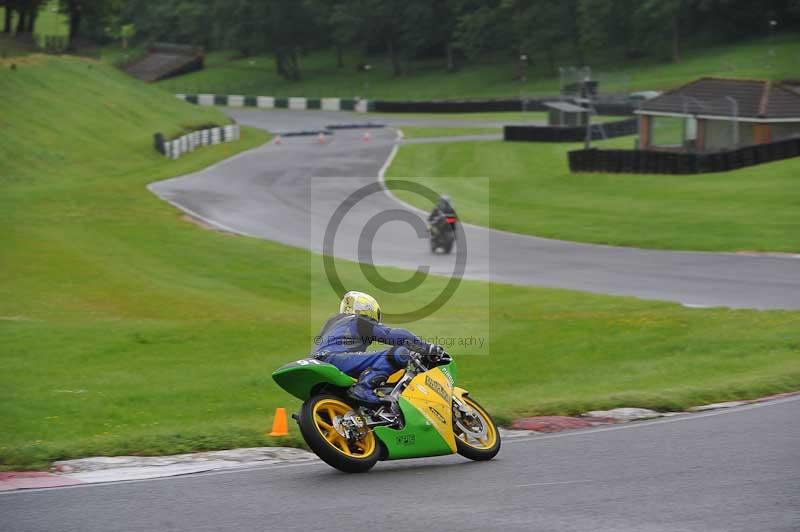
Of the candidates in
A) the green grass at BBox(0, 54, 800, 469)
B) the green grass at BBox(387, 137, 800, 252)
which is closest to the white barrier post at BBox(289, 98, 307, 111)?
the green grass at BBox(387, 137, 800, 252)

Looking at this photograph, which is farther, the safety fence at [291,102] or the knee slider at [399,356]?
the safety fence at [291,102]

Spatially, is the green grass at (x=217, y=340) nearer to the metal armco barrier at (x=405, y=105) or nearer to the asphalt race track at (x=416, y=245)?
the asphalt race track at (x=416, y=245)

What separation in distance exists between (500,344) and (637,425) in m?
6.63

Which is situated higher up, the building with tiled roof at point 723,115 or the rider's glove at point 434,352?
the building with tiled roof at point 723,115

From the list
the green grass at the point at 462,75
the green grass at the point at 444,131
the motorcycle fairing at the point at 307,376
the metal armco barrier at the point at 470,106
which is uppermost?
the green grass at the point at 462,75

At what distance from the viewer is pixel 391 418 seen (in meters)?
9.28

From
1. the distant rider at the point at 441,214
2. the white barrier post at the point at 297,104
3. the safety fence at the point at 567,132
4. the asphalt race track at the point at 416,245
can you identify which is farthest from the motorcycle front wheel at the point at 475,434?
the white barrier post at the point at 297,104

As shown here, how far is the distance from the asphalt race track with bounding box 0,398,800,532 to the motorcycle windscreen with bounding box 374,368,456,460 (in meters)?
0.19

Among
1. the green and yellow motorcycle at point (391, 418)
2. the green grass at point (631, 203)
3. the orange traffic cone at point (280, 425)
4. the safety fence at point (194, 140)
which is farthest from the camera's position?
the safety fence at point (194, 140)

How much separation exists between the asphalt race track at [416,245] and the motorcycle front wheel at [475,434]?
494 inches

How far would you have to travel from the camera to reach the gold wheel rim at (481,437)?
978 cm

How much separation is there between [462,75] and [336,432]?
94084 mm

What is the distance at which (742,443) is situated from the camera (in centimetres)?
1003

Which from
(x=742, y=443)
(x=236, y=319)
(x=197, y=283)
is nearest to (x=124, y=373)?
(x=236, y=319)
